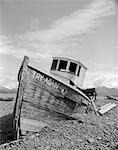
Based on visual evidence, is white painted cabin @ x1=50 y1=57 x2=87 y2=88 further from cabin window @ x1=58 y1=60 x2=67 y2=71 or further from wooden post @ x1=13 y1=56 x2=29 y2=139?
wooden post @ x1=13 y1=56 x2=29 y2=139

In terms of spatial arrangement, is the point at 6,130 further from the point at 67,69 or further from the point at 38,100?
the point at 67,69

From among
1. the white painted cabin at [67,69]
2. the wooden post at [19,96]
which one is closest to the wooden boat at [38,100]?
the wooden post at [19,96]

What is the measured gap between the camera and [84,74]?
13.1 meters

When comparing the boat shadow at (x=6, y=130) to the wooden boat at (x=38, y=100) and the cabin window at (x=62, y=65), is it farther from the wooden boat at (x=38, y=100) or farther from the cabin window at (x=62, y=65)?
the cabin window at (x=62, y=65)

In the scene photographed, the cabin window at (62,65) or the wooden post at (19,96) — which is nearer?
the wooden post at (19,96)

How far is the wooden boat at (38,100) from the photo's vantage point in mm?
7422

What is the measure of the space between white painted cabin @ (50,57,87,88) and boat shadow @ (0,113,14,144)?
12.4ft

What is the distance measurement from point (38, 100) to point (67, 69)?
443 centimetres

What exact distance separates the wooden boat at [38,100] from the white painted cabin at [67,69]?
3008 mm

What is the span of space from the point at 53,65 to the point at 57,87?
15.1 feet

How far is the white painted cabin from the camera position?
1178cm

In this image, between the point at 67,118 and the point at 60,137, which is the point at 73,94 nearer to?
the point at 67,118

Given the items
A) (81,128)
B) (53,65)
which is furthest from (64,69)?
(81,128)

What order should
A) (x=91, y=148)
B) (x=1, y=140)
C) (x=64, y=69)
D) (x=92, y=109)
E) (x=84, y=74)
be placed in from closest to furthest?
1. (x=91, y=148)
2. (x=1, y=140)
3. (x=92, y=109)
4. (x=64, y=69)
5. (x=84, y=74)
